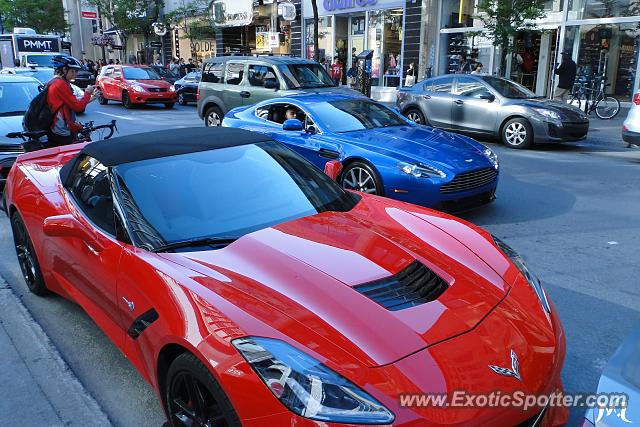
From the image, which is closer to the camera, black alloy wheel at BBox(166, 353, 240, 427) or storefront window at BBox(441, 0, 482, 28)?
black alloy wheel at BBox(166, 353, 240, 427)

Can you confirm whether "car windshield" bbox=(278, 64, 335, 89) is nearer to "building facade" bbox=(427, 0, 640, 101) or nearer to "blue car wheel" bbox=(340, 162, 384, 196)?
"building facade" bbox=(427, 0, 640, 101)

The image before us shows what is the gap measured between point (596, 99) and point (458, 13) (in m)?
8.03

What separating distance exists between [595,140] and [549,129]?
1.81m

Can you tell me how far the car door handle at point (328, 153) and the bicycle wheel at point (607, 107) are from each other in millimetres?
10807

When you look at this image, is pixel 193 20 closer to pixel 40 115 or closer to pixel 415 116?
pixel 415 116

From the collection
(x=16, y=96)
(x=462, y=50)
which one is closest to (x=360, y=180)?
(x=16, y=96)

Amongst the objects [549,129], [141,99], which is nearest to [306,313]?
[549,129]

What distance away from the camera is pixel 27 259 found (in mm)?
4551

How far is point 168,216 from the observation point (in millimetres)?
3004

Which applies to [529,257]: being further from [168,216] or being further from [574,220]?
[168,216]

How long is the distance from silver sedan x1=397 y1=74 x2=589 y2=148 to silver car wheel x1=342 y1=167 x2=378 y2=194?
576 centimetres

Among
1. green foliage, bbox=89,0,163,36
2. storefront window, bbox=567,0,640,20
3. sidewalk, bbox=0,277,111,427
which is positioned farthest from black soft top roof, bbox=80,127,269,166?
green foliage, bbox=89,0,163,36

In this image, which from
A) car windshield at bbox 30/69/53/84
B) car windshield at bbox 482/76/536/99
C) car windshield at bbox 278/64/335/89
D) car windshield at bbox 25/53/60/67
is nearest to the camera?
car windshield at bbox 482/76/536/99

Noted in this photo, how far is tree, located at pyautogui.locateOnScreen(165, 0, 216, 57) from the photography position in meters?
34.3
